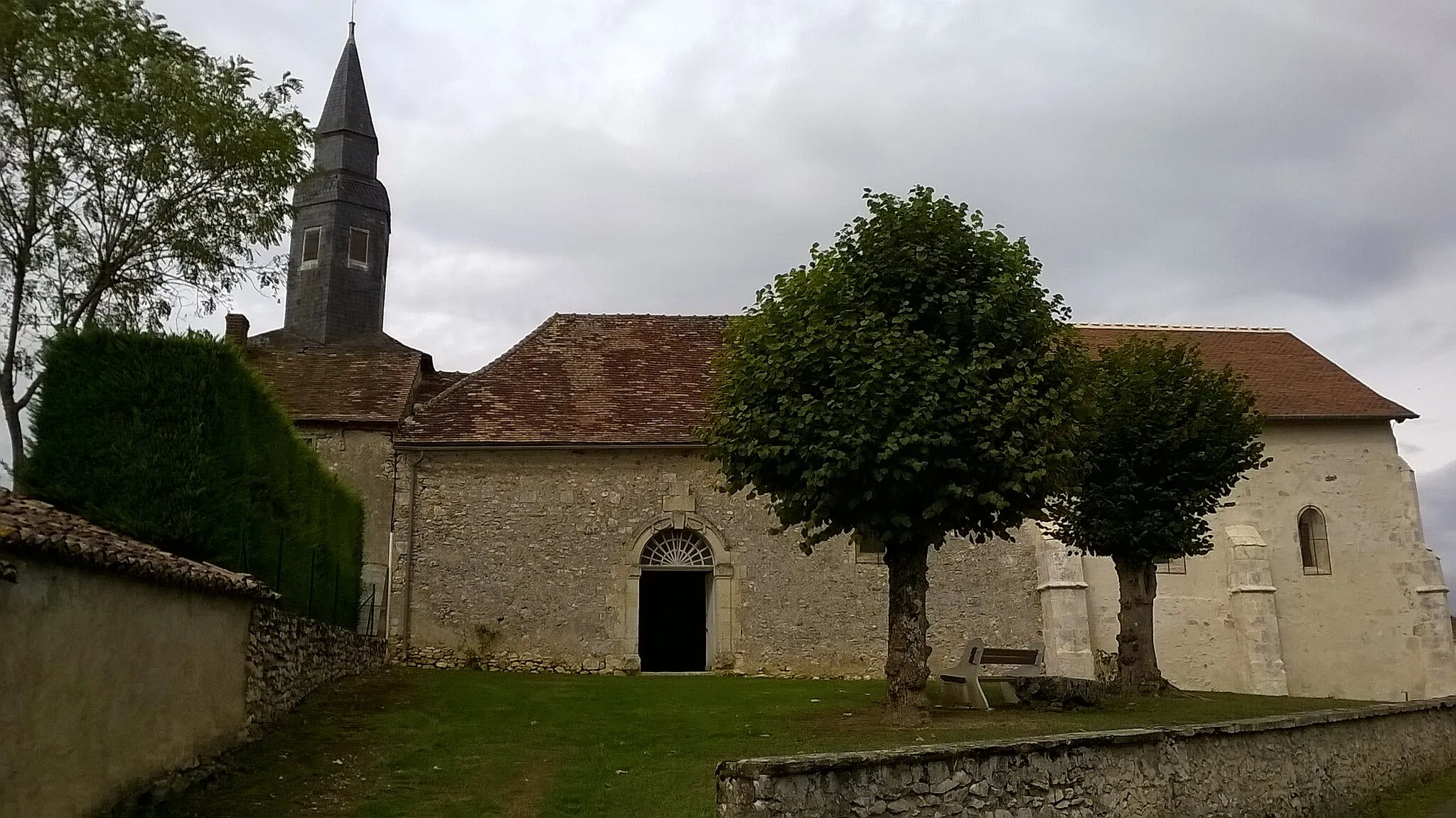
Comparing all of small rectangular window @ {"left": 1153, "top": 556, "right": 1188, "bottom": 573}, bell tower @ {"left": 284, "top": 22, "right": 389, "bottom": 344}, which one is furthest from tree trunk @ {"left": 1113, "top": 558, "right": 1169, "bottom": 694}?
bell tower @ {"left": 284, "top": 22, "right": 389, "bottom": 344}

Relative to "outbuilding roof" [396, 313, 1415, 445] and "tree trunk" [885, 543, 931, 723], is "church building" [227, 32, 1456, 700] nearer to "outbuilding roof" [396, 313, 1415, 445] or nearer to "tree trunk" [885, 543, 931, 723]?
"outbuilding roof" [396, 313, 1415, 445]

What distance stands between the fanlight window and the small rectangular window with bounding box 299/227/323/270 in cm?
1139

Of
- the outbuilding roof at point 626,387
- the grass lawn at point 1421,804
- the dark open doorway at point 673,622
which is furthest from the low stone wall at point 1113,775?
the dark open doorway at point 673,622

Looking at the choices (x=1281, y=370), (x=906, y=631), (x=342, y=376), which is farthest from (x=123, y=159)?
(x=1281, y=370)

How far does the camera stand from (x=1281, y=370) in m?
24.0

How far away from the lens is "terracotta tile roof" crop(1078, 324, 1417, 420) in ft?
73.8

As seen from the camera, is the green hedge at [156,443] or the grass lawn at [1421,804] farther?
the grass lawn at [1421,804]

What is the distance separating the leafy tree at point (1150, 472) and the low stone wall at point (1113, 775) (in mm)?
3266

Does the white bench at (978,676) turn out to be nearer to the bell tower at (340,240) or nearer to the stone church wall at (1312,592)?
the stone church wall at (1312,592)

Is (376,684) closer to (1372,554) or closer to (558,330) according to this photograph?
(558,330)

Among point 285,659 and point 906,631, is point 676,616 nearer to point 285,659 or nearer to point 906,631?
point 906,631

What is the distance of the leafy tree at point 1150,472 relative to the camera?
1445cm

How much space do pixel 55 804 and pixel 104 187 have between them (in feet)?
41.3

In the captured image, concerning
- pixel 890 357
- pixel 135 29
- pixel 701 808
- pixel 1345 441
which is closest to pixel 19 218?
pixel 135 29
